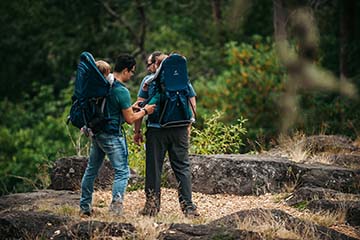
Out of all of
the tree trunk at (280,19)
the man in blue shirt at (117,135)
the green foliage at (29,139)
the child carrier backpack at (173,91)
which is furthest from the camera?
the green foliage at (29,139)

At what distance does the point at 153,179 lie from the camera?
8.80 metres

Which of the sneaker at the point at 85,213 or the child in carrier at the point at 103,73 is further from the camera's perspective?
the sneaker at the point at 85,213

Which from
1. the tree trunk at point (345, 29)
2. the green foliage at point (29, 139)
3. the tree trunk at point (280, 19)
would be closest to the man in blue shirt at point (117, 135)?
the tree trunk at point (280, 19)

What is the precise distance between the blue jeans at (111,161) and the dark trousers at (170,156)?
349mm

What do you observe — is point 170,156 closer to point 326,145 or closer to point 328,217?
point 328,217

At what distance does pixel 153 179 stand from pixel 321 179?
7.97ft

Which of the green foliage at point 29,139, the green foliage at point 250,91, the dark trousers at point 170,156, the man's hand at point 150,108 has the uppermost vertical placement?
the man's hand at point 150,108

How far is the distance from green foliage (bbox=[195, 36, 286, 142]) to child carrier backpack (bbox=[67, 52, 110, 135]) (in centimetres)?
1257

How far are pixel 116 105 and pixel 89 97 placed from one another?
265mm

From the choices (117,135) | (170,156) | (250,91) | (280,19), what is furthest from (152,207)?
(250,91)

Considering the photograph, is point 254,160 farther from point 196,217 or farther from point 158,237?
point 158,237

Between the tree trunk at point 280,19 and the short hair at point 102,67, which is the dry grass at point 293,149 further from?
the tree trunk at point 280,19

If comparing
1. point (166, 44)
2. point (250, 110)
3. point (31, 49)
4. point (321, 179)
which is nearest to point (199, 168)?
point (321, 179)

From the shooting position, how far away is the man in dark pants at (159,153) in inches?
341
